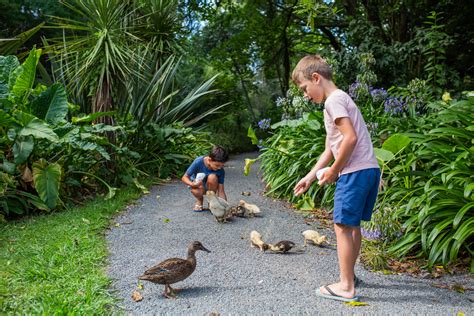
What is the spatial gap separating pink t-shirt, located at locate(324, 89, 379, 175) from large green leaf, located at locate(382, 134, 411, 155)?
947 millimetres

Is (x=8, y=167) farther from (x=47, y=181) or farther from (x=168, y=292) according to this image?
(x=168, y=292)

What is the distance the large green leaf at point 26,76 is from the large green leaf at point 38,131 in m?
0.59

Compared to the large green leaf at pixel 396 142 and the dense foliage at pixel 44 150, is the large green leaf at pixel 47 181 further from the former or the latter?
the large green leaf at pixel 396 142

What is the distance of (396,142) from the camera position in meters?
4.00

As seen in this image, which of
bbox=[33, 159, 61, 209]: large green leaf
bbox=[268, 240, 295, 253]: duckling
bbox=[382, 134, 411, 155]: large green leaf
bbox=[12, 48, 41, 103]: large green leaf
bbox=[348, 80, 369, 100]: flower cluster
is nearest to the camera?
bbox=[382, 134, 411, 155]: large green leaf

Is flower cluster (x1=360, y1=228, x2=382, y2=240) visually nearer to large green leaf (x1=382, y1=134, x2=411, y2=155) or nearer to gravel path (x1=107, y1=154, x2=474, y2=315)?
gravel path (x1=107, y1=154, x2=474, y2=315)

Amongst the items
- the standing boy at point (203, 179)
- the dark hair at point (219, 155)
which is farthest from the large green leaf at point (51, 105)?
the dark hair at point (219, 155)

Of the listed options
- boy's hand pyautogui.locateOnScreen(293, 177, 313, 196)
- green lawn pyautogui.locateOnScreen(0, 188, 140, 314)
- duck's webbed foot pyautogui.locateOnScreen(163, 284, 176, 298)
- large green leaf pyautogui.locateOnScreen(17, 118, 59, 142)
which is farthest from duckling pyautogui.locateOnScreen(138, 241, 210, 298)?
large green leaf pyautogui.locateOnScreen(17, 118, 59, 142)

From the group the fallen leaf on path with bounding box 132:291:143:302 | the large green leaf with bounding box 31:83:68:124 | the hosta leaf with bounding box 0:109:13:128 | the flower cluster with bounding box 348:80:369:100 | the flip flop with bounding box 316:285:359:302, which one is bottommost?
the fallen leaf on path with bounding box 132:291:143:302

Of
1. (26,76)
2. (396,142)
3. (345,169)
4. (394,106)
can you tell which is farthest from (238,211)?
(26,76)

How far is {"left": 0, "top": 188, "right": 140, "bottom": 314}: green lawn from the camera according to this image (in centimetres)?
289

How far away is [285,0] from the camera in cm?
1520

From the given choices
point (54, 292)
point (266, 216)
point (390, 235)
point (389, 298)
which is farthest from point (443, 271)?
point (54, 292)

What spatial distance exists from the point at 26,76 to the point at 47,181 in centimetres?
135
